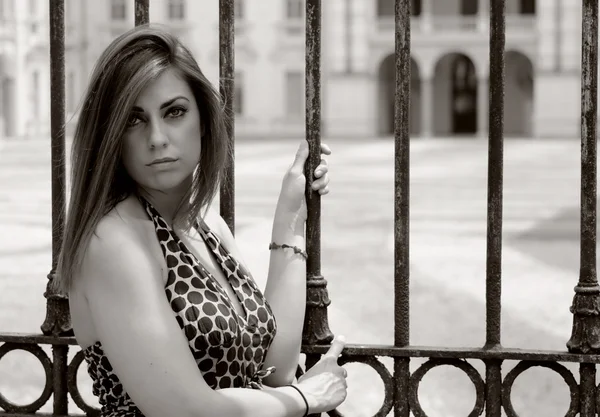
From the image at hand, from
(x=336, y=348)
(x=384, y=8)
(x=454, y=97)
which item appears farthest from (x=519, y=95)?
(x=336, y=348)

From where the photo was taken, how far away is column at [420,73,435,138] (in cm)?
3008

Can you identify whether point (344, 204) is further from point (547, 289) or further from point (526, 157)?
point (526, 157)

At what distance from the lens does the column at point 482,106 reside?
2948cm

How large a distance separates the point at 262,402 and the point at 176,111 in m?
0.54

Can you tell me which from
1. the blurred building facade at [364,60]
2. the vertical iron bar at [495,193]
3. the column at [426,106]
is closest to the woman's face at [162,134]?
the vertical iron bar at [495,193]

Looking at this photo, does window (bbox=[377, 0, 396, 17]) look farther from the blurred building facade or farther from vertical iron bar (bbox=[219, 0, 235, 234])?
vertical iron bar (bbox=[219, 0, 235, 234])

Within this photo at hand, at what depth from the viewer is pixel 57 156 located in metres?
2.19

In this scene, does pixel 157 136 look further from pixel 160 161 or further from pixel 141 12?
pixel 141 12

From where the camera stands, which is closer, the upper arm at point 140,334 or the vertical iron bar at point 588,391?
the upper arm at point 140,334

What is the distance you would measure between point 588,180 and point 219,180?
740 mm

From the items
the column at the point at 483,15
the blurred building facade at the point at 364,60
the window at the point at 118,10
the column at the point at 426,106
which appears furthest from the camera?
the window at the point at 118,10

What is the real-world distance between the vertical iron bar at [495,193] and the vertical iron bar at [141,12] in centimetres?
72

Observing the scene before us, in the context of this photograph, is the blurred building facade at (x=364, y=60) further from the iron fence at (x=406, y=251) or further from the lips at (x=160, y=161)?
the lips at (x=160, y=161)

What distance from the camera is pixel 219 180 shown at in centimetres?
193
